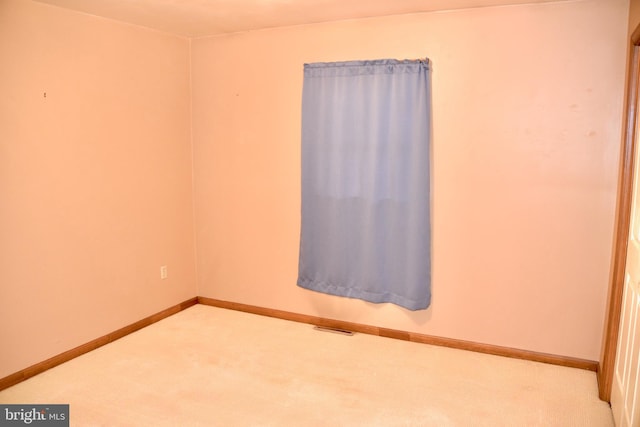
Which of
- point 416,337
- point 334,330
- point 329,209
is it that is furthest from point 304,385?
point 329,209

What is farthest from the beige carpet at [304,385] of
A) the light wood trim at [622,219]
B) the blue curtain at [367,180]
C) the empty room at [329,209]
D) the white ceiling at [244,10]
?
the white ceiling at [244,10]

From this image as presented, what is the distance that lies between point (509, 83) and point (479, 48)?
30cm

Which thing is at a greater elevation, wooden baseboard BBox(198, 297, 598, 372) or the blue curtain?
the blue curtain

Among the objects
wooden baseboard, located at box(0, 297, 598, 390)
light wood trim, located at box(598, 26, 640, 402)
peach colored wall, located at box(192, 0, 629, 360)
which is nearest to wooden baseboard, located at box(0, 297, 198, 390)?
wooden baseboard, located at box(0, 297, 598, 390)

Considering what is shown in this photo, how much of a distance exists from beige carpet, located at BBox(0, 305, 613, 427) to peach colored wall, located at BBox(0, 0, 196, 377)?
35cm

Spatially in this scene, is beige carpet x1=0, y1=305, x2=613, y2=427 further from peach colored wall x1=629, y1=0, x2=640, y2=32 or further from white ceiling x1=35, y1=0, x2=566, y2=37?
white ceiling x1=35, y1=0, x2=566, y2=37

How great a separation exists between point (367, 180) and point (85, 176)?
1947mm

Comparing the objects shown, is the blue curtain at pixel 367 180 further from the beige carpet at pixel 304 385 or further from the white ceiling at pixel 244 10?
the beige carpet at pixel 304 385

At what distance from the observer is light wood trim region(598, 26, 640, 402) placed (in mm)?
2514

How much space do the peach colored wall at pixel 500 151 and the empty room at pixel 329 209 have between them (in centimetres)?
1

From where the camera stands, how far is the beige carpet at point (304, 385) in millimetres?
2490

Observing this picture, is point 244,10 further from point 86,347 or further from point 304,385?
point 86,347

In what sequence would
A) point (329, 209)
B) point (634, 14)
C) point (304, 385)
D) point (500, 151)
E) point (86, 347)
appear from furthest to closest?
1. point (329, 209)
2. point (86, 347)
3. point (500, 151)
4. point (304, 385)
5. point (634, 14)

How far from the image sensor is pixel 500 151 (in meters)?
3.09
